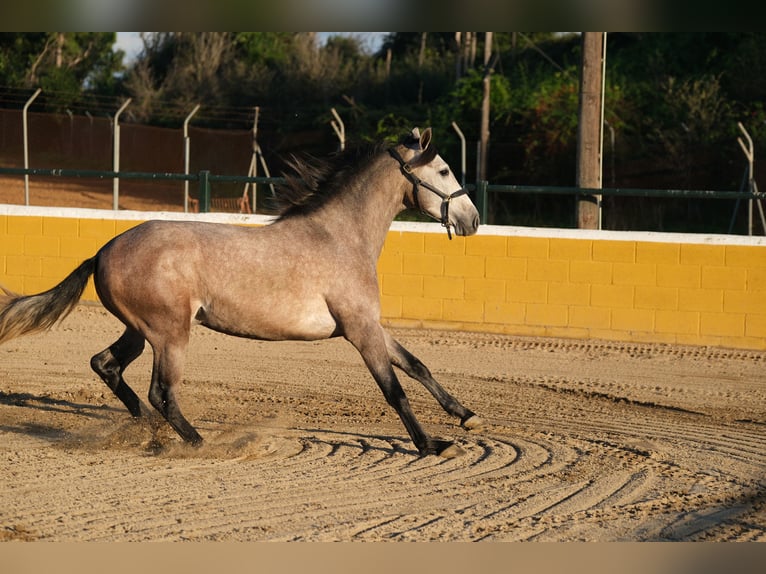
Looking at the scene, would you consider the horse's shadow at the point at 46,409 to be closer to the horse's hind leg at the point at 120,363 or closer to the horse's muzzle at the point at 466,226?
the horse's hind leg at the point at 120,363

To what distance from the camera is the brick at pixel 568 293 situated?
1075 cm

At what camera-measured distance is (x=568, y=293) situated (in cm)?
1080

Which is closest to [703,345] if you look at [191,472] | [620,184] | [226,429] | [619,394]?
[619,394]

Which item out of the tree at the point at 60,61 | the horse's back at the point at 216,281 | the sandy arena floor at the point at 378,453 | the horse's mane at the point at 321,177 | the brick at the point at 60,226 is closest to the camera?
the sandy arena floor at the point at 378,453

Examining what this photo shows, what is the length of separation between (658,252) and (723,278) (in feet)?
2.30

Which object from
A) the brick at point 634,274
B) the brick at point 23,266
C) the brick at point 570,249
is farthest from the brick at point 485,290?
the brick at point 23,266

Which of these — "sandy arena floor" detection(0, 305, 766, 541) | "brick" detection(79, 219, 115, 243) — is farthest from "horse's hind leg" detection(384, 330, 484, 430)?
"brick" detection(79, 219, 115, 243)

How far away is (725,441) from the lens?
21.3ft

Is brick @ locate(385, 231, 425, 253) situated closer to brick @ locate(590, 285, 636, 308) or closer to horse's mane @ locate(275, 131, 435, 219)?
brick @ locate(590, 285, 636, 308)

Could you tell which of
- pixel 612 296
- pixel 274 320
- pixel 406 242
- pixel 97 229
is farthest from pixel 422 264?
pixel 274 320

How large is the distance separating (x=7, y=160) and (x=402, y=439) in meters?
12.9

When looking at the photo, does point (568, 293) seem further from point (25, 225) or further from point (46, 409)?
point (25, 225)

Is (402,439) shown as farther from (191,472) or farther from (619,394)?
(619,394)

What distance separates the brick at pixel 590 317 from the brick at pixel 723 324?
0.96 m
